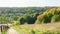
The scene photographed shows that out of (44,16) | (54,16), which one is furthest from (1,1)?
Answer: (54,16)

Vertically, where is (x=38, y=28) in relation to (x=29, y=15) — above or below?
below

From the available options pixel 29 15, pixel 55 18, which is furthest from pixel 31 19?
pixel 55 18

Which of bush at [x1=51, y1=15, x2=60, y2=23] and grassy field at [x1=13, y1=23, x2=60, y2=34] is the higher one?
bush at [x1=51, y1=15, x2=60, y2=23]

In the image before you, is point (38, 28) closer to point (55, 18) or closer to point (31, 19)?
point (31, 19)

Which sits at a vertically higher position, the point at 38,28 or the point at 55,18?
the point at 55,18

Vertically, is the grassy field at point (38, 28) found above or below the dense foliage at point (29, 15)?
below

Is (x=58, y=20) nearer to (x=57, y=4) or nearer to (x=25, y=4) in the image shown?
(x=57, y=4)

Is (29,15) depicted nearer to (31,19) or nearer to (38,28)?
(31,19)

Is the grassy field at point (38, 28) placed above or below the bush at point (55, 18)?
below
